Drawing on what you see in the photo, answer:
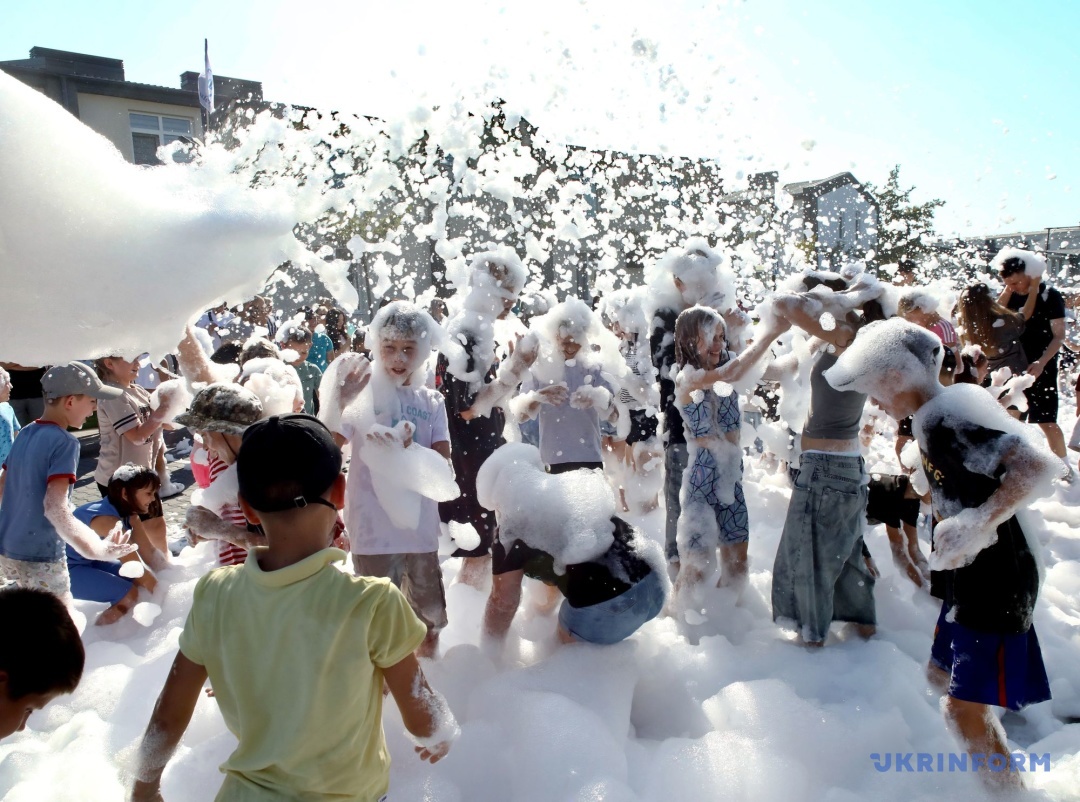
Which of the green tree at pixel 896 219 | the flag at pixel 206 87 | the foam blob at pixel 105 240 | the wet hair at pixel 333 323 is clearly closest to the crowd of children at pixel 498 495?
the foam blob at pixel 105 240

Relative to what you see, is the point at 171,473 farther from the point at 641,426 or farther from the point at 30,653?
the point at 30,653

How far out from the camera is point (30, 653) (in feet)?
4.80

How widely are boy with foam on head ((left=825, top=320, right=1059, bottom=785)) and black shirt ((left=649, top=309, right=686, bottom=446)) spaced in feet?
5.71

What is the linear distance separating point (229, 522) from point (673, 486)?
2.37 m

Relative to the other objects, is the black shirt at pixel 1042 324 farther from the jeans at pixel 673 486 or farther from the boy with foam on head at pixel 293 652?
the boy with foam on head at pixel 293 652

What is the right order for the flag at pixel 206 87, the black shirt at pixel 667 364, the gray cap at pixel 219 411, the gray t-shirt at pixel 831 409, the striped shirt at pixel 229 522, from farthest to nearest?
the flag at pixel 206 87, the black shirt at pixel 667 364, the gray t-shirt at pixel 831 409, the striped shirt at pixel 229 522, the gray cap at pixel 219 411

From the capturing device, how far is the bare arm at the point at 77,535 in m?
3.04

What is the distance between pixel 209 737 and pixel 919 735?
8.77 feet

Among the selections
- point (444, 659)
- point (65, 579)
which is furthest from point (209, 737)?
point (65, 579)

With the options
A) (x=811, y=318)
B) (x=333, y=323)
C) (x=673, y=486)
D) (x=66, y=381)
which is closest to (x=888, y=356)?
(x=811, y=318)

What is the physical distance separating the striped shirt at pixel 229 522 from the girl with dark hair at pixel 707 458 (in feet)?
7.12

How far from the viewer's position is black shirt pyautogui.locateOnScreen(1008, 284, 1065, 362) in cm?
549

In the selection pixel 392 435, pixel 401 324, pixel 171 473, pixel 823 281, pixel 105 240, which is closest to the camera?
pixel 105 240

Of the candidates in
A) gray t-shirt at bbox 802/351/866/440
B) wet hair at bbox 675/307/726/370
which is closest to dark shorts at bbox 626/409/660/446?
wet hair at bbox 675/307/726/370
